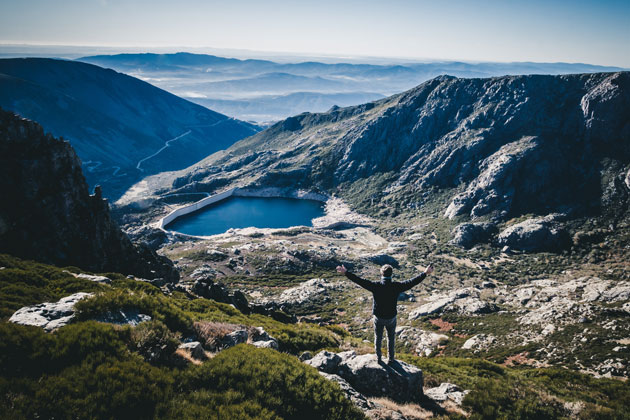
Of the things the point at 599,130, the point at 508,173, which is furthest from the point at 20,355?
the point at 599,130

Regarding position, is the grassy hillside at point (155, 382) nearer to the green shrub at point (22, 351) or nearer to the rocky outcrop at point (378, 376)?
the green shrub at point (22, 351)

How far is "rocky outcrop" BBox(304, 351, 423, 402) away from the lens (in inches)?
440

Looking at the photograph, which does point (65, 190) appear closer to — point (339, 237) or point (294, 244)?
point (294, 244)

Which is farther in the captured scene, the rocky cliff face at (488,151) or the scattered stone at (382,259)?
the rocky cliff face at (488,151)

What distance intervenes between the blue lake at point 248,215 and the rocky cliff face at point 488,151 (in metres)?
14.6

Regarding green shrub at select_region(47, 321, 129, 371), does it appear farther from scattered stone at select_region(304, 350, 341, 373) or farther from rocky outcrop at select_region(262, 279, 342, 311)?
rocky outcrop at select_region(262, 279, 342, 311)

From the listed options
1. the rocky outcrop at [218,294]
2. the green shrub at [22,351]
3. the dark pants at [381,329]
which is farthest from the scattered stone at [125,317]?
the rocky outcrop at [218,294]

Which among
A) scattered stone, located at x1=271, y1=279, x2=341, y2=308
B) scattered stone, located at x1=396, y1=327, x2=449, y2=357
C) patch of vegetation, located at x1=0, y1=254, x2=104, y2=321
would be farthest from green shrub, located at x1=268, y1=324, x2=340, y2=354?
scattered stone, located at x1=271, y1=279, x2=341, y2=308

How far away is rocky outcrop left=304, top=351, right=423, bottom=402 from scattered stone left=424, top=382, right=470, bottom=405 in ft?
2.47

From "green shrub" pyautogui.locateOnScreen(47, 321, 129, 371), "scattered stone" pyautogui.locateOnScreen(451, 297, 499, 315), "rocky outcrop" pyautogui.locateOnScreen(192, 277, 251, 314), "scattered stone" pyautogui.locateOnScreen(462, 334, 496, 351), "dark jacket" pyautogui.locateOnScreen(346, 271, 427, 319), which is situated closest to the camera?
"green shrub" pyautogui.locateOnScreen(47, 321, 129, 371)

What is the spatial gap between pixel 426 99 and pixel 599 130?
7836 cm

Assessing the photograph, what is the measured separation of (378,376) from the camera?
37.4ft

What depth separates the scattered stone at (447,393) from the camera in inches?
460

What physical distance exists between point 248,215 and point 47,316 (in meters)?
143
